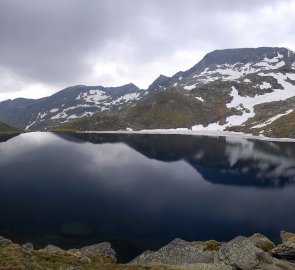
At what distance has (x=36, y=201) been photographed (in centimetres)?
7475

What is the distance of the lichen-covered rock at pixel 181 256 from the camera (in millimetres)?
→ 41594

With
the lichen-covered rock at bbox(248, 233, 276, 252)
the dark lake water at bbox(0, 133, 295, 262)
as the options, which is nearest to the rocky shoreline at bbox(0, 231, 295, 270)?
the lichen-covered rock at bbox(248, 233, 276, 252)

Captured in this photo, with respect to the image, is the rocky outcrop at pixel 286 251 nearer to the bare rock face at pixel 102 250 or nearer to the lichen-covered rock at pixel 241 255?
the lichen-covered rock at pixel 241 255

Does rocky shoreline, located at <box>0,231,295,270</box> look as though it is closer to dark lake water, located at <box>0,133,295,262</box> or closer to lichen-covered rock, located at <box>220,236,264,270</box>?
lichen-covered rock, located at <box>220,236,264,270</box>

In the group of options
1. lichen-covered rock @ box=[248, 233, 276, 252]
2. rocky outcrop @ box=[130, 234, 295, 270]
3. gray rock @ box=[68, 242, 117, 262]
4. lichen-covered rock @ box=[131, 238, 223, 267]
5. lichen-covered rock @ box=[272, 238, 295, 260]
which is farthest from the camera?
lichen-covered rock @ box=[248, 233, 276, 252]

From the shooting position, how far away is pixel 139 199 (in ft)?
260

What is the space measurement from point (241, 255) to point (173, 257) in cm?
866

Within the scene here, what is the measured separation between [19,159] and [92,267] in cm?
11370

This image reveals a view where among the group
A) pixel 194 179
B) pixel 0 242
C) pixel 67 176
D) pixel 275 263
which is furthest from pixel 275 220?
pixel 67 176

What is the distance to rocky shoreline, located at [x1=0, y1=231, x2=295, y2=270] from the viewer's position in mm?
31359

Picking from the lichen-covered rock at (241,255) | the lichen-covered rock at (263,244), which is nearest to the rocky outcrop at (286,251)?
the lichen-covered rock at (263,244)

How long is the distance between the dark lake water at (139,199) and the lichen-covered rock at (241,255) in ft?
45.0

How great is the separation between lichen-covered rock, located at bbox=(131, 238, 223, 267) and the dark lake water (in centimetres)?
518

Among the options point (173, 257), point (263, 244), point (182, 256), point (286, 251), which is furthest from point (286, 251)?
point (173, 257)
